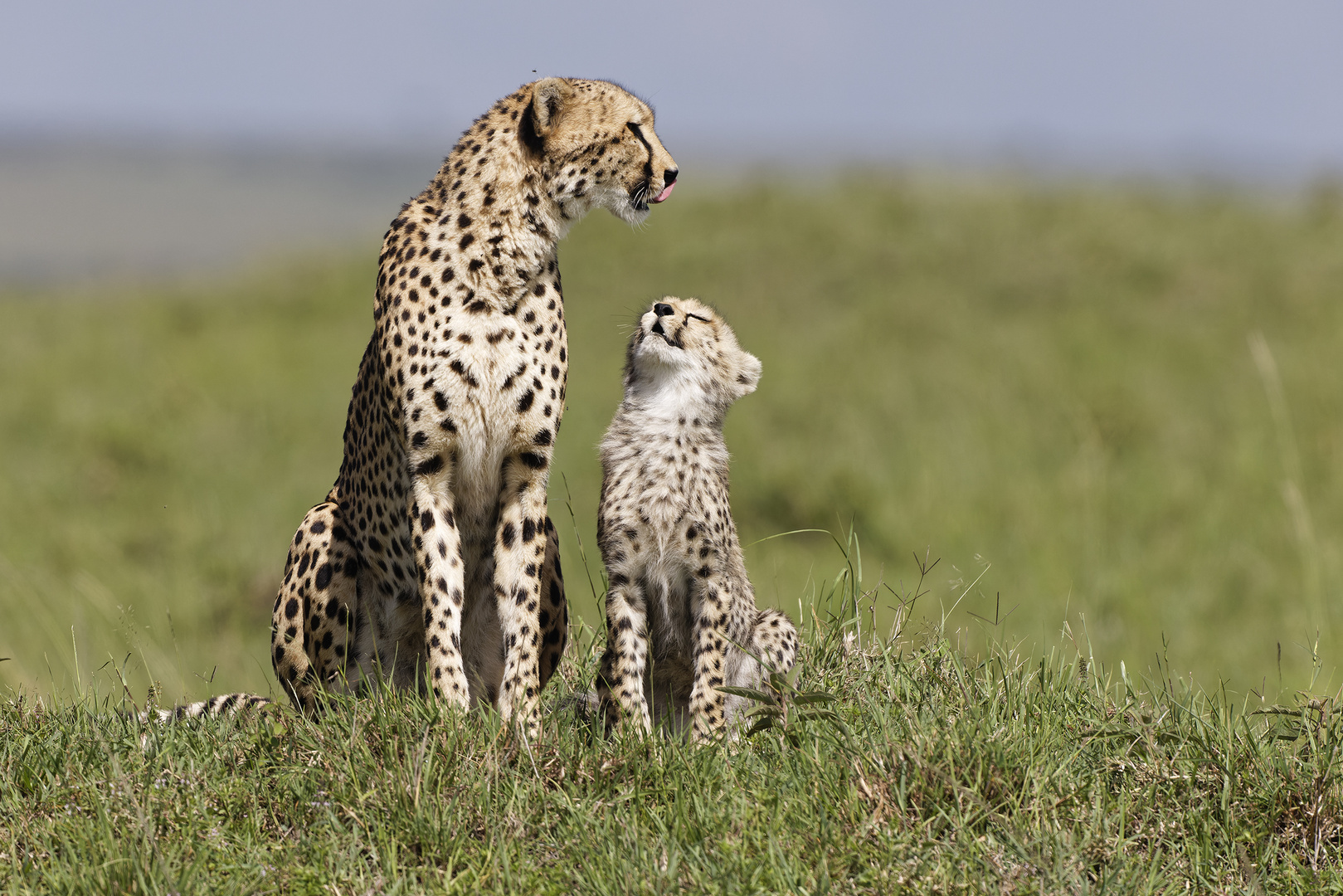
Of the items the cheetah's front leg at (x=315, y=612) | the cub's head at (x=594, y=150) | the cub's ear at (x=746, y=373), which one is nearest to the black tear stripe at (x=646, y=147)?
the cub's head at (x=594, y=150)

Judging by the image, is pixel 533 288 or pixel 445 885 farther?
pixel 533 288

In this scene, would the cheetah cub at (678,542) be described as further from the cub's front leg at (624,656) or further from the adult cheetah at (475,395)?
the adult cheetah at (475,395)

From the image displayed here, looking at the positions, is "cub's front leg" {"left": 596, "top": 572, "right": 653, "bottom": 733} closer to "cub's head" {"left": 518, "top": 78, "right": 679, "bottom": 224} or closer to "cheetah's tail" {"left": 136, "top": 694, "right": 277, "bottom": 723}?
"cheetah's tail" {"left": 136, "top": 694, "right": 277, "bottom": 723}

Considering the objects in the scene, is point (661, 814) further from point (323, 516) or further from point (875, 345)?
point (875, 345)

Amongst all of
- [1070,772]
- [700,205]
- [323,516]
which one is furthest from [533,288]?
[700,205]

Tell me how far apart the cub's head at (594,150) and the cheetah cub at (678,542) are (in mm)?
475

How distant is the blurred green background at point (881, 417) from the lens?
7312mm

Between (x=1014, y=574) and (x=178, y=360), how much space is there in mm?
8986

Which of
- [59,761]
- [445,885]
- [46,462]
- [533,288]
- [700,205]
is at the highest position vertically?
[700,205]

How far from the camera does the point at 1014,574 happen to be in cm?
767

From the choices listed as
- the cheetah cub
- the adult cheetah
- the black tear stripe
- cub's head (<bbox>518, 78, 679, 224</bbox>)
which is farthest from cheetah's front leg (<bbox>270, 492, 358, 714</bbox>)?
the black tear stripe

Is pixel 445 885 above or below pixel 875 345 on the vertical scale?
below

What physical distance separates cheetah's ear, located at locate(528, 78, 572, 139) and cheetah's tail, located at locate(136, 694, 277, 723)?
1.53m

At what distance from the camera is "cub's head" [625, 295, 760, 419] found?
145 inches
